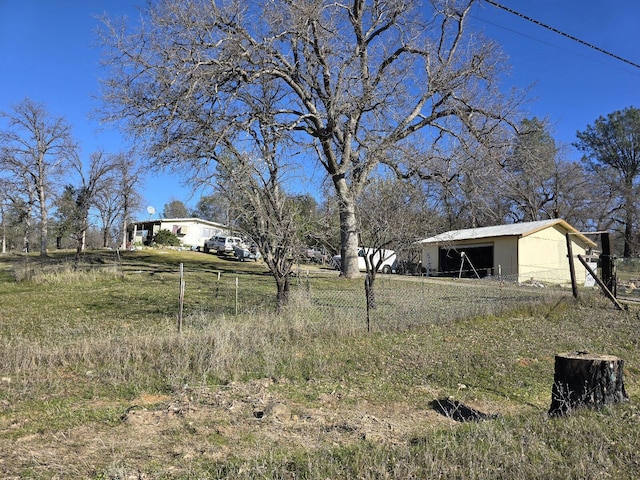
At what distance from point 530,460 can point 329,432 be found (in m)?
1.65

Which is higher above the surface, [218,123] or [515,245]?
[218,123]

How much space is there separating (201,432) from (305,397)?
1428 millimetres

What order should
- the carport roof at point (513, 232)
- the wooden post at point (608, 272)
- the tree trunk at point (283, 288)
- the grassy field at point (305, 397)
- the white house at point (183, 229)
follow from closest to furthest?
1. the grassy field at point (305, 397)
2. the tree trunk at point (283, 288)
3. the wooden post at point (608, 272)
4. the carport roof at point (513, 232)
5. the white house at point (183, 229)

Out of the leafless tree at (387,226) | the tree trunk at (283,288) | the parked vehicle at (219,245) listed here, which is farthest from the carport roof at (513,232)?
the parked vehicle at (219,245)

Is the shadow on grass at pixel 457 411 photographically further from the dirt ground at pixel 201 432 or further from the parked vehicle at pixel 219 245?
the parked vehicle at pixel 219 245

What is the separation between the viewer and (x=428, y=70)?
813 inches

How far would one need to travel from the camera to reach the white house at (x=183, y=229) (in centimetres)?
5159

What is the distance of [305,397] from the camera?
16.8ft

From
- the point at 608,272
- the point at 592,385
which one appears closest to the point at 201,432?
the point at 592,385

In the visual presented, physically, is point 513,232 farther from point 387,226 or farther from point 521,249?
point 387,226

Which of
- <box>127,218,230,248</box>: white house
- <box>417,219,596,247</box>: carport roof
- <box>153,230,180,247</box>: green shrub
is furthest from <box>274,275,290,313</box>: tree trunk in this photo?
<box>127,218,230,248</box>: white house

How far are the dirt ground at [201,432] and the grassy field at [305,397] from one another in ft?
0.07

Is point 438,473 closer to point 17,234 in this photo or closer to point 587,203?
point 587,203

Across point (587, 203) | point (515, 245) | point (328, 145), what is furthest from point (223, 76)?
point (587, 203)
